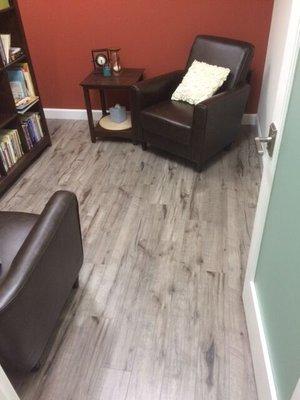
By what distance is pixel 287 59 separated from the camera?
3.17 feet

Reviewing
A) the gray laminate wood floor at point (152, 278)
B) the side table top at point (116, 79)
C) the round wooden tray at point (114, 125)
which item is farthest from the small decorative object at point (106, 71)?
the gray laminate wood floor at point (152, 278)

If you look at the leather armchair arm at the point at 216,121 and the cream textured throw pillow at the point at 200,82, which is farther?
the cream textured throw pillow at the point at 200,82

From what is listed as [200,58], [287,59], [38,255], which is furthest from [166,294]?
→ [200,58]

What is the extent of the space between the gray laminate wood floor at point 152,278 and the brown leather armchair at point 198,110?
209mm

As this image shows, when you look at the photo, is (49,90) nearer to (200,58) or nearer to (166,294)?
(200,58)

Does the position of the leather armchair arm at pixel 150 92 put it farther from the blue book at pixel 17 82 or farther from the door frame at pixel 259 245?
the door frame at pixel 259 245

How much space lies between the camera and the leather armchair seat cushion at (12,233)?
1359 millimetres

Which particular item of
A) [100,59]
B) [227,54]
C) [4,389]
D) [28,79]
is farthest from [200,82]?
[4,389]

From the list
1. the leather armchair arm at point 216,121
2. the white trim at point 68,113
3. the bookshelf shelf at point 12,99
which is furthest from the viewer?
the white trim at point 68,113

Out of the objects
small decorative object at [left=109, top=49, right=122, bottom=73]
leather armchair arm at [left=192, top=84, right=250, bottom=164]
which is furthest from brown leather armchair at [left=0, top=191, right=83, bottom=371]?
small decorative object at [left=109, top=49, right=122, bottom=73]

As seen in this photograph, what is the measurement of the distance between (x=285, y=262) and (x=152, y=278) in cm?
89

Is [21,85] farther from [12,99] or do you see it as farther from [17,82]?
[12,99]

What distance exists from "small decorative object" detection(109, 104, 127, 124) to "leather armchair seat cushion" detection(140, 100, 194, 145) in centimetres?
46

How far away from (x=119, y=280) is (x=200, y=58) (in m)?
1.97
